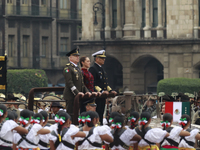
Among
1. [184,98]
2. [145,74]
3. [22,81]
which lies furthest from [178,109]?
[22,81]

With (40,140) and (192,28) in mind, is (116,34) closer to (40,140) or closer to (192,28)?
(192,28)

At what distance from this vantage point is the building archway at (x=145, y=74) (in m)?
48.5

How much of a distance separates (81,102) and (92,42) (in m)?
32.7

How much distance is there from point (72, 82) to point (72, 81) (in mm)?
150

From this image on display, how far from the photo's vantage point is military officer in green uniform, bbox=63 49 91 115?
1541 cm

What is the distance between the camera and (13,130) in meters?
13.8

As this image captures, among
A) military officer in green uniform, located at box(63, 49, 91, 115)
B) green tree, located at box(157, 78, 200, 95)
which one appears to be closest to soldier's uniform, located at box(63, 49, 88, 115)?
military officer in green uniform, located at box(63, 49, 91, 115)

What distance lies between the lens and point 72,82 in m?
15.5

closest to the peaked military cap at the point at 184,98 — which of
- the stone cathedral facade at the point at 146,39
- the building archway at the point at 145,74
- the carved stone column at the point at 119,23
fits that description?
the stone cathedral facade at the point at 146,39

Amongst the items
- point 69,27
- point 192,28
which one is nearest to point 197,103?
point 192,28

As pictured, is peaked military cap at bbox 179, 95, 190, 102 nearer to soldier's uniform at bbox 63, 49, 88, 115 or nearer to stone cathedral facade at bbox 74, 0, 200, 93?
soldier's uniform at bbox 63, 49, 88, 115

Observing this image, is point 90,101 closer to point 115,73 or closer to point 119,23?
point 119,23

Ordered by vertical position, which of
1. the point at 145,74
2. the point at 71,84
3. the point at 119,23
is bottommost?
the point at 71,84

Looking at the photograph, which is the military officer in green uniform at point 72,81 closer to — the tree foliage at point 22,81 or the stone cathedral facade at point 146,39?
the stone cathedral facade at point 146,39
